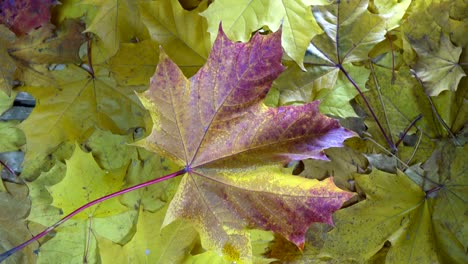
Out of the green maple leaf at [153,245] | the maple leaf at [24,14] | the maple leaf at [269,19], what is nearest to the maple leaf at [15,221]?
the green maple leaf at [153,245]

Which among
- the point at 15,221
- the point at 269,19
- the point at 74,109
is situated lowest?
the point at 15,221

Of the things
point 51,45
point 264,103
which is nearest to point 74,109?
point 51,45

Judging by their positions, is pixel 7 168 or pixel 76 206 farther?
pixel 7 168

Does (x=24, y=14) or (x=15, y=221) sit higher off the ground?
(x=24, y=14)

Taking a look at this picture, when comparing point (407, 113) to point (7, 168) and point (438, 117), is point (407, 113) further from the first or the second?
point (7, 168)

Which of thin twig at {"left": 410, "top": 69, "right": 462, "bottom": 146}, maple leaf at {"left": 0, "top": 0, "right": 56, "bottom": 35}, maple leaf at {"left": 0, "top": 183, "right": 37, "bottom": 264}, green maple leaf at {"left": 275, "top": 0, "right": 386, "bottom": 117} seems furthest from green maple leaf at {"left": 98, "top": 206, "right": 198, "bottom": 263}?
thin twig at {"left": 410, "top": 69, "right": 462, "bottom": 146}

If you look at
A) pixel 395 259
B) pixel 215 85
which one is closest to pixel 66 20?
pixel 215 85
